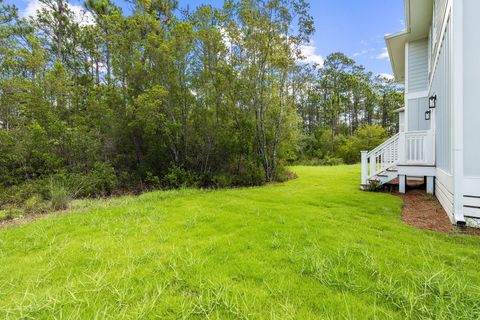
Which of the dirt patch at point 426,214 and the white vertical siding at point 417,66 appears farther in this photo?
the white vertical siding at point 417,66

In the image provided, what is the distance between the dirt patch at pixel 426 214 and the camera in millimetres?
A: 3426

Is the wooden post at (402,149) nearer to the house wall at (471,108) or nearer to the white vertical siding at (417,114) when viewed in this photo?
the white vertical siding at (417,114)

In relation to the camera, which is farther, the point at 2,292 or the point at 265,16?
the point at 265,16

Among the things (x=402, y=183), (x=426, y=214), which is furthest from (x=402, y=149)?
(x=426, y=214)

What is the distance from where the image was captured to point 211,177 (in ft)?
28.0

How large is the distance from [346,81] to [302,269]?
30861 millimetres

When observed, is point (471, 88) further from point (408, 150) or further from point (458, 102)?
point (408, 150)

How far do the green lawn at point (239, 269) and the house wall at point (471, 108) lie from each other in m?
0.74

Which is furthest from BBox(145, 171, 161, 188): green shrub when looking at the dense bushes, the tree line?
the dense bushes

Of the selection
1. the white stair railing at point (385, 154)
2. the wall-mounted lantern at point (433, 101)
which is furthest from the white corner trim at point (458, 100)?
the white stair railing at point (385, 154)

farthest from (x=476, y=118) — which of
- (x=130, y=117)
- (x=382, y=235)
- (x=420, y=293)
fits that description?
(x=130, y=117)

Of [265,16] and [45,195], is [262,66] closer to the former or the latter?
[265,16]

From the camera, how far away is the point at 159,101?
732 cm

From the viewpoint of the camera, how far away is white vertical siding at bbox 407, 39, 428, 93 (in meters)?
6.85
